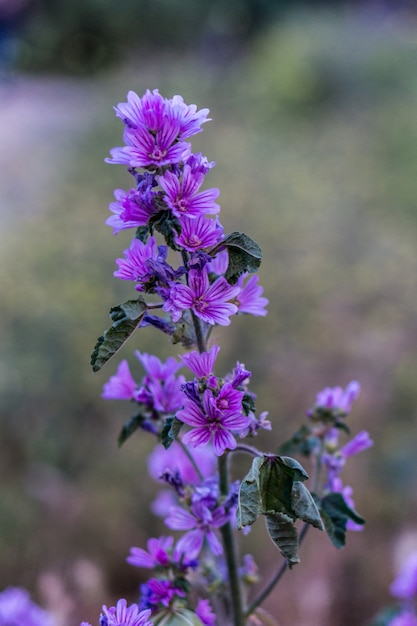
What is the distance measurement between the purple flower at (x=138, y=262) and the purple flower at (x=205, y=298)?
0.14 feet

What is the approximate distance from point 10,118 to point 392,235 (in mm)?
5175

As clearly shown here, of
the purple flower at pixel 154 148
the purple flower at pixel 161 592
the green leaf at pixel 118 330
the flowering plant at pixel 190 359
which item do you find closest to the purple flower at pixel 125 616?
the flowering plant at pixel 190 359

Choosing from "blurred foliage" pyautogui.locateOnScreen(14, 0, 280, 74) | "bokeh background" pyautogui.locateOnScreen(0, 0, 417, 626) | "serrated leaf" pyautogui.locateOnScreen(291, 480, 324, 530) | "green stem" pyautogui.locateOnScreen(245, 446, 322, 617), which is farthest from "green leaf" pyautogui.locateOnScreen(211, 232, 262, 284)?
"blurred foliage" pyautogui.locateOnScreen(14, 0, 280, 74)

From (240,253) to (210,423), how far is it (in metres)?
0.18

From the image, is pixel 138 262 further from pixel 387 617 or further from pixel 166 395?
pixel 387 617

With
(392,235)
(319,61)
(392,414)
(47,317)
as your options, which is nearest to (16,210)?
(47,317)

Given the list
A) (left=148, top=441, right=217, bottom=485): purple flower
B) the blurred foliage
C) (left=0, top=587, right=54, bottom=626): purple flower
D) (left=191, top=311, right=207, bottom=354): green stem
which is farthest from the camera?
the blurred foliage

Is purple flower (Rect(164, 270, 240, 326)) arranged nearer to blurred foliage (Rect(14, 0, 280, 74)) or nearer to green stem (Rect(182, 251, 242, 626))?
green stem (Rect(182, 251, 242, 626))

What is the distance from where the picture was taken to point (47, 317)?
3.56m

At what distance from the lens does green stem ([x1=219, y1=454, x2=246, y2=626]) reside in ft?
2.71

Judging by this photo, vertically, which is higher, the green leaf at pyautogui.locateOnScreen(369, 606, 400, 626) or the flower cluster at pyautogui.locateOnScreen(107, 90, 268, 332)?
the green leaf at pyautogui.locateOnScreen(369, 606, 400, 626)

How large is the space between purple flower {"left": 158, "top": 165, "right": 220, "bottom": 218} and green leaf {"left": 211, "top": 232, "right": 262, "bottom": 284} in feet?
0.12

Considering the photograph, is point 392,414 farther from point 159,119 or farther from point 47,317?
point 159,119

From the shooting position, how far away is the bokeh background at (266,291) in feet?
7.15
